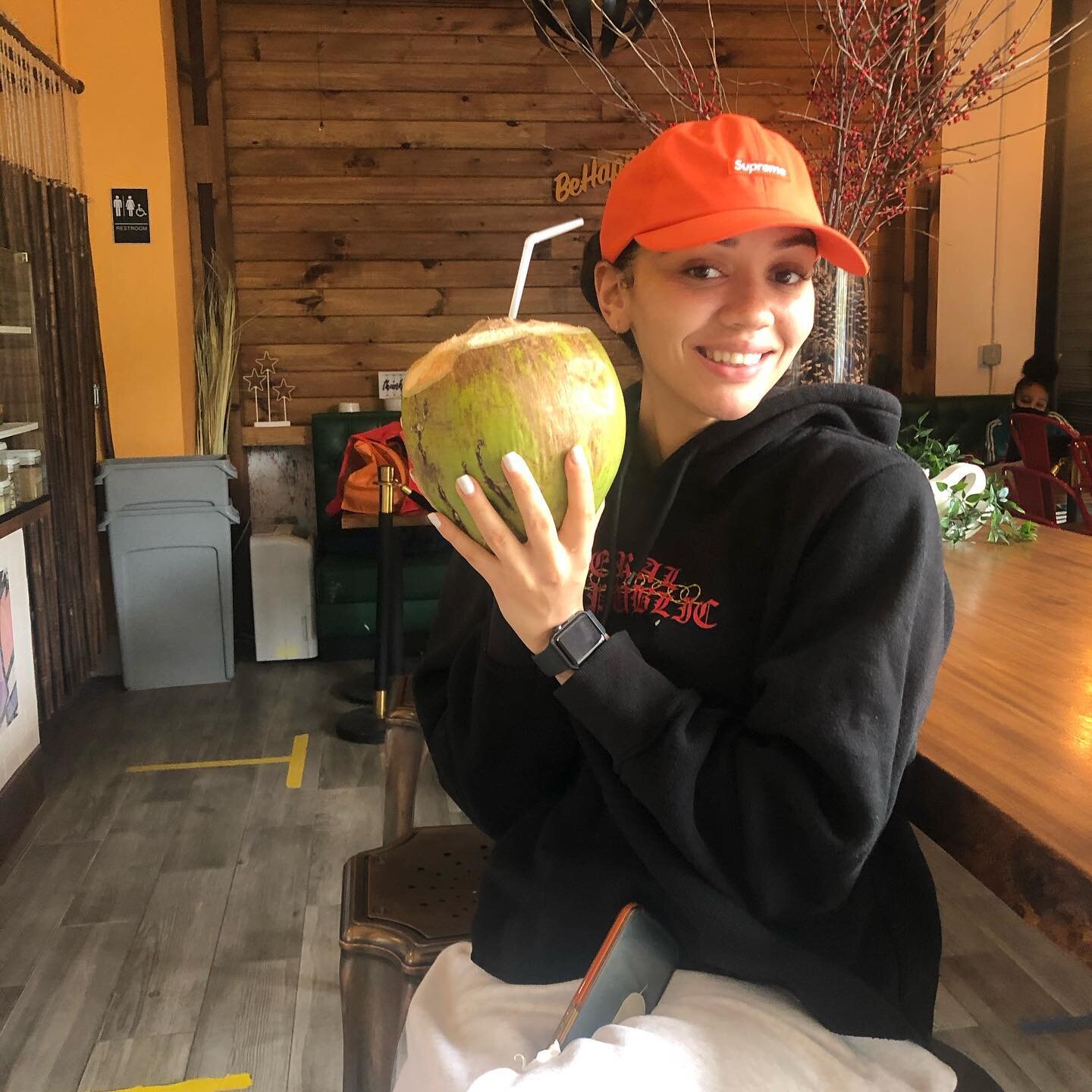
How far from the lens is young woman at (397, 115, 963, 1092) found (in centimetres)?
84

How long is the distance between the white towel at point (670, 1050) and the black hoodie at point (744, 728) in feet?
0.07

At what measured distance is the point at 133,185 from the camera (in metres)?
4.02

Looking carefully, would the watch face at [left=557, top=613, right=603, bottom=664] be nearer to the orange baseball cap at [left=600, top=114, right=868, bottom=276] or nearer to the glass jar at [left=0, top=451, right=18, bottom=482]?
the orange baseball cap at [left=600, top=114, right=868, bottom=276]

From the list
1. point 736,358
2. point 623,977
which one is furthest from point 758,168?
point 623,977

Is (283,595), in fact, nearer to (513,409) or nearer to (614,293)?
(614,293)

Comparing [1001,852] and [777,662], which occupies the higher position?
[777,662]

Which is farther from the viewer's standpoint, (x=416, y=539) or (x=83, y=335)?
(x=416, y=539)

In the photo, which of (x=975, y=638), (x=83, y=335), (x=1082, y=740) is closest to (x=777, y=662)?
(x=1082, y=740)

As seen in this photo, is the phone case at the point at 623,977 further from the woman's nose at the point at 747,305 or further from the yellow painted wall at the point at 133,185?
the yellow painted wall at the point at 133,185

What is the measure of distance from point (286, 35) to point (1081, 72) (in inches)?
153

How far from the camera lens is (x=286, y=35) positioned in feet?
14.9

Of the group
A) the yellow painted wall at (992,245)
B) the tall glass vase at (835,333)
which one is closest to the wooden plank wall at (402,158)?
the yellow painted wall at (992,245)

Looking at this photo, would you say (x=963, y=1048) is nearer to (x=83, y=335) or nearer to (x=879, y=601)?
(x=879, y=601)

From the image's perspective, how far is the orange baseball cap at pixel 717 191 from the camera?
0.91 m
